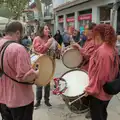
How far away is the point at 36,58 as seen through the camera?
135 inches

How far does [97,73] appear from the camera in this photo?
2764 millimetres

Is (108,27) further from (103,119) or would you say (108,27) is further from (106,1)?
(106,1)

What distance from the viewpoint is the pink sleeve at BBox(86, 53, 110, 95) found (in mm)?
2719

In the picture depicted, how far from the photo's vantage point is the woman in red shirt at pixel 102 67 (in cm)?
273

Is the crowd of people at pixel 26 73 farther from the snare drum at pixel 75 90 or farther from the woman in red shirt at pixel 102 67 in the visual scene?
the snare drum at pixel 75 90

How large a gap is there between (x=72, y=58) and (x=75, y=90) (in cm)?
113

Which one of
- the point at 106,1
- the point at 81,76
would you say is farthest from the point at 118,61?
the point at 106,1

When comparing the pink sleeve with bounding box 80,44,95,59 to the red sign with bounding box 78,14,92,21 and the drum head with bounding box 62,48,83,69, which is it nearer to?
the drum head with bounding box 62,48,83,69

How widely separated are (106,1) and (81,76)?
11.0 meters

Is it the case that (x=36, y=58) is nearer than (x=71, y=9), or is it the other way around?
(x=36, y=58)

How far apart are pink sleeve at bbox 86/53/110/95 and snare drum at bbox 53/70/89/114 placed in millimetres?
196

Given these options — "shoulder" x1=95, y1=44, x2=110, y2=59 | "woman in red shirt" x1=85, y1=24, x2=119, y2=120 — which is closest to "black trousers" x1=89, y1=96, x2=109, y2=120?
"woman in red shirt" x1=85, y1=24, x2=119, y2=120

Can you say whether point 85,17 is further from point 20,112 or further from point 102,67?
point 20,112

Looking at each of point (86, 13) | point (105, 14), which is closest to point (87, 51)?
point (105, 14)
